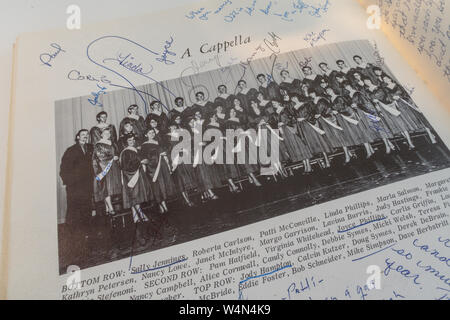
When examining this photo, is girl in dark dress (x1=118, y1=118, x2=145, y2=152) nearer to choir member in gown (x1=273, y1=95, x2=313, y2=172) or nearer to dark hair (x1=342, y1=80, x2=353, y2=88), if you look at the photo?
choir member in gown (x1=273, y1=95, x2=313, y2=172)

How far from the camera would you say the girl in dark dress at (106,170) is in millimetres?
405

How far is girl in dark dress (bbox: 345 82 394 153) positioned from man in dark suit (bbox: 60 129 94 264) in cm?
37

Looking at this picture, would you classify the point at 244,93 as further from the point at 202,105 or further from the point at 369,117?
the point at 369,117

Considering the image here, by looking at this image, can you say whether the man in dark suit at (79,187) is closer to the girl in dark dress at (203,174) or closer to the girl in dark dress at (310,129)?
the girl in dark dress at (203,174)

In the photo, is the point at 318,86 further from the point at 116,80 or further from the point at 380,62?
the point at 116,80

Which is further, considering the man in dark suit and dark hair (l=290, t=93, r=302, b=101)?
dark hair (l=290, t=93, r=302, b=101)

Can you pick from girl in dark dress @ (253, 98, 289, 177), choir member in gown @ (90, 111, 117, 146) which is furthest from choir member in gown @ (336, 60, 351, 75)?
choir member in gown @ (90, 111, 117, 146)

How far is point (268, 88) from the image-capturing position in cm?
49

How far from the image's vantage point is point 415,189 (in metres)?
0.41

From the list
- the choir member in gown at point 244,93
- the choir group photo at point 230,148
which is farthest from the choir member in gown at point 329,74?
the choir member in gown at point 244,93

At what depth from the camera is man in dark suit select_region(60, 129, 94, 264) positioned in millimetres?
380

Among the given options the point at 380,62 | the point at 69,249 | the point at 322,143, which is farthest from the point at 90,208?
the point at 380,62
